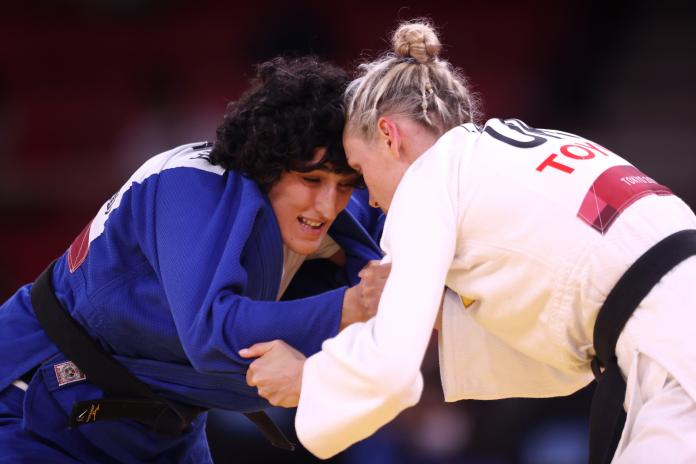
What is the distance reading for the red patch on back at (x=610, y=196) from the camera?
185cm

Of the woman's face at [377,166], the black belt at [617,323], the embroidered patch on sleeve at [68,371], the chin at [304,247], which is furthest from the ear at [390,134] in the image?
the embroidered patch on sleeve at [68,371]

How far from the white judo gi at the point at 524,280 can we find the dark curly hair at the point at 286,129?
55 cm

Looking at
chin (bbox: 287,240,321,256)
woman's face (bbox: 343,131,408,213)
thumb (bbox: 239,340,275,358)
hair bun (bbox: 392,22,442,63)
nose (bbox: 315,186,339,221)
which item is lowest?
thumb (bbox: 239,340,275,358)

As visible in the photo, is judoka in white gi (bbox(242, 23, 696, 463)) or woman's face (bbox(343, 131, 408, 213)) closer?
judoka in white gi (bbox(242, 23, 696, 463))

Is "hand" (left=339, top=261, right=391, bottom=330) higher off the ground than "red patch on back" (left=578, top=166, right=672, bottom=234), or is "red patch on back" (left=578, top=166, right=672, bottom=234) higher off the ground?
"red patch on back" (left=578, top=166, right=672, bottom=234)

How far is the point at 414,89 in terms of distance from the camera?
88.7 inches

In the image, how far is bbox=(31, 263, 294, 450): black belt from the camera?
8.04 feet

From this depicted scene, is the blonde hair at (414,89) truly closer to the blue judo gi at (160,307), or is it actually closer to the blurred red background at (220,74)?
the blue judo gi at (160,307)

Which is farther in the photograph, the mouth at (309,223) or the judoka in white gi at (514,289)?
the mouth at (309,223)

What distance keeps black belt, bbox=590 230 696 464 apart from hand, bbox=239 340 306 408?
671 mm

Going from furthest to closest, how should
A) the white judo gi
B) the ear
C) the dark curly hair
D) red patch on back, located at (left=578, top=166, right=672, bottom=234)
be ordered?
1. the dark curly hair
2. the ear
3. red patch on back, located at (left=578, top=166, right=672, bottom=234)
4. the white judo gi

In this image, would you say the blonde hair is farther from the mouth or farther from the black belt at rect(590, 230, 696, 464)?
the black belt at rect(590, 230, 696, 464)

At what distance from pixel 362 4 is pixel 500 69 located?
904 mm

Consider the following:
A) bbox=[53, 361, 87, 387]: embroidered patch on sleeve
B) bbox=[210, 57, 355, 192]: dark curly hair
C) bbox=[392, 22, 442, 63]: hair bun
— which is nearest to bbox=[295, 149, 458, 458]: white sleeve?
bbox=[392, 22, 442, 63]: hair bun
